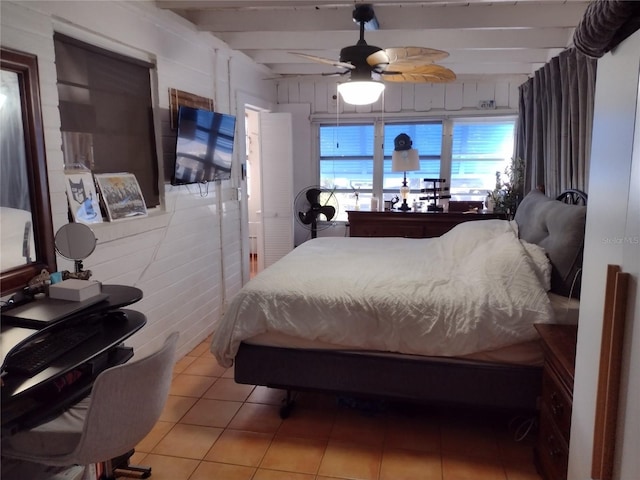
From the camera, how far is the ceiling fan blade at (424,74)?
2.95 metres

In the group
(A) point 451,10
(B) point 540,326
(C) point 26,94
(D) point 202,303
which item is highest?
(A) point 451,10

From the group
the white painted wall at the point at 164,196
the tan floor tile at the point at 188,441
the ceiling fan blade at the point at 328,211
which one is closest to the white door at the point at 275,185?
the ceiling fan blade at the point at 328,211

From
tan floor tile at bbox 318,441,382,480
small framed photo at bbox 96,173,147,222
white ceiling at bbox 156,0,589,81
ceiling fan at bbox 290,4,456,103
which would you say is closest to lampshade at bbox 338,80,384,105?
ceiling fan at bbox 290,4,456,103

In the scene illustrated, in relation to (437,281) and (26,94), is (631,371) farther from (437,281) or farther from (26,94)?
(26,94)

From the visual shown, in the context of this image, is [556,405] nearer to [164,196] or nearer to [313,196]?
[164,196]

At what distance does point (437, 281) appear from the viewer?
240 cm

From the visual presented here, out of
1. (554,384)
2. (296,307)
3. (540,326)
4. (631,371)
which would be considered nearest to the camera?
(631,371)

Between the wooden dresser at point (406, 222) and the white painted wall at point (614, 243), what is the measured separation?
318cm

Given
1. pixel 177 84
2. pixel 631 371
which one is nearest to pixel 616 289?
pixel 631 371

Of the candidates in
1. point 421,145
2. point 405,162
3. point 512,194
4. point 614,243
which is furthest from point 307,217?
point 614,243

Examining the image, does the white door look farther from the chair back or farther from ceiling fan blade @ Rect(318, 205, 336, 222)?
the chair back

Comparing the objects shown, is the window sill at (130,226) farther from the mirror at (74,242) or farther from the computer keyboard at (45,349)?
the computer keyboard at (45,349)

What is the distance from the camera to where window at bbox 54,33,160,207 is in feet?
7.47

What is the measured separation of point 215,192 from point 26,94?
199cm
